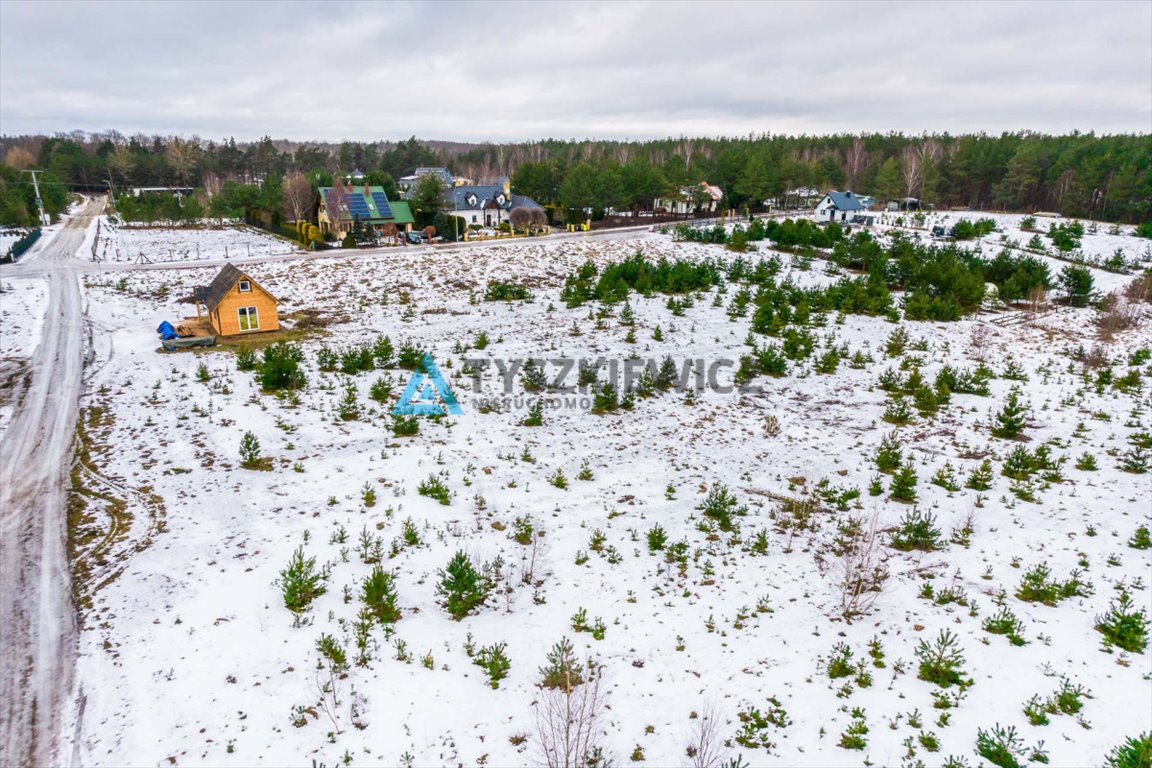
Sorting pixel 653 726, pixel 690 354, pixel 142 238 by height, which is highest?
pixel 142 238

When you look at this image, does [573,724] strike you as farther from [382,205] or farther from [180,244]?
[180,244]

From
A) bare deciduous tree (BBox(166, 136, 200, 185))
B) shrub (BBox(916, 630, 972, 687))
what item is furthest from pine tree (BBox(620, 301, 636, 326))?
bare deciduous tree (BBox(166, 136, 200, 185))

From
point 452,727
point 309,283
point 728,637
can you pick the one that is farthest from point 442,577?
point 309,283

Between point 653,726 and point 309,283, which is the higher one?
point 309,283

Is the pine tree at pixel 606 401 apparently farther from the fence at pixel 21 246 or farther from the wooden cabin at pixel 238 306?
the fence at pixel 21 246

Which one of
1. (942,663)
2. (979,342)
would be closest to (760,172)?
(979,342)

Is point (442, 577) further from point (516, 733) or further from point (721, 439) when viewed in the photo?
point (721, 439)

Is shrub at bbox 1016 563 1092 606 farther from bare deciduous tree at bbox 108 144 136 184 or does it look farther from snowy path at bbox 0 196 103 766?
bare deciduous tree at bbox 108 144 136 184
